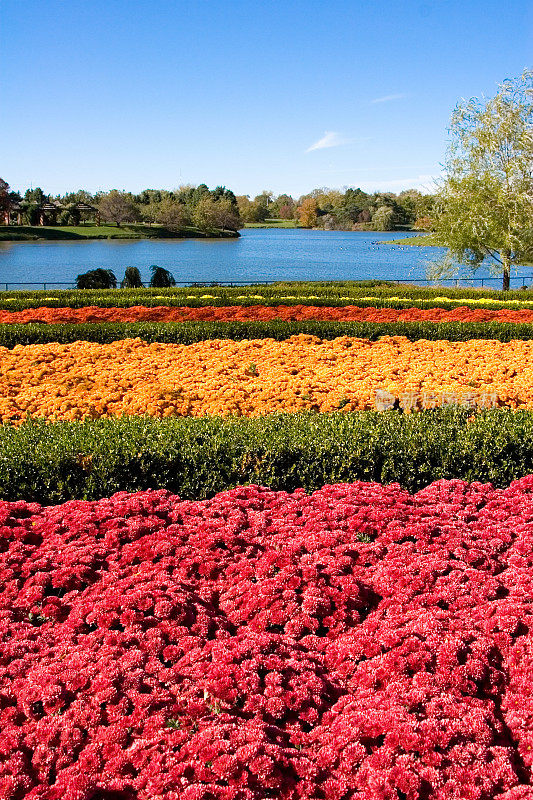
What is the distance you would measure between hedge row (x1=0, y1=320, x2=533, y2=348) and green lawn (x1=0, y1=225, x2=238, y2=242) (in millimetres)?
76394

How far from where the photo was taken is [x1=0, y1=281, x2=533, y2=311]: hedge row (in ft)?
57.9

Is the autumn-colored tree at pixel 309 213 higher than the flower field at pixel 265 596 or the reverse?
higher

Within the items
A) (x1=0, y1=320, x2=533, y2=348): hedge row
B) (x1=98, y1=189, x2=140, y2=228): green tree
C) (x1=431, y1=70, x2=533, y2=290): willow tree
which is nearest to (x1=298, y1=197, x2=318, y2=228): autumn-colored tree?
(x1=98, y1=189, x2=140, y2=228): green tree

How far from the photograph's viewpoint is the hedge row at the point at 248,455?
5.83 m

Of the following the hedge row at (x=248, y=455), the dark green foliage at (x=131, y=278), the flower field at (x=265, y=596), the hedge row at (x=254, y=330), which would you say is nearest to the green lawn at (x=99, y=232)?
the dark green foliage at (x=131, y=278)

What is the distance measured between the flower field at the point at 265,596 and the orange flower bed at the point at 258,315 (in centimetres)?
609

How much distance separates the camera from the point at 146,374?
9719 mm

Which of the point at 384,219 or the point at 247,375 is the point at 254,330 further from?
the point at 384,219

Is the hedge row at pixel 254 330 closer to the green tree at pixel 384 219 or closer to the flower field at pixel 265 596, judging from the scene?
the flower field at pixel 265 596

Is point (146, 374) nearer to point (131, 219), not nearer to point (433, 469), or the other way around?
point (433, 469)

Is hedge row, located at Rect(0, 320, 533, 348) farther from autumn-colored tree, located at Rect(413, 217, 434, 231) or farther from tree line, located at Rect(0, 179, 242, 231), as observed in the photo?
tree line, located at Rect(0, 179, 242, 231)

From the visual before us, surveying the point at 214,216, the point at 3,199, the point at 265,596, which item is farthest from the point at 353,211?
the point at 265,596

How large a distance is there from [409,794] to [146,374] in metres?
7.80

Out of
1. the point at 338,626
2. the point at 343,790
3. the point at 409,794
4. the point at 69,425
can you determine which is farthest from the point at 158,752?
the point at 69,425
